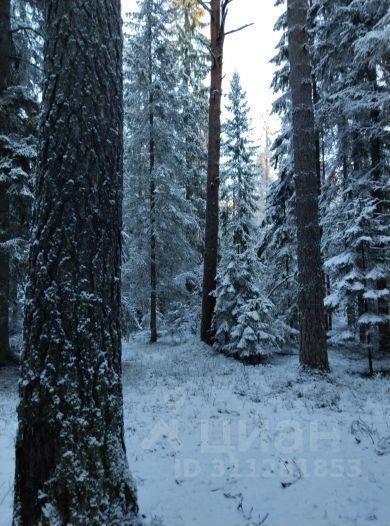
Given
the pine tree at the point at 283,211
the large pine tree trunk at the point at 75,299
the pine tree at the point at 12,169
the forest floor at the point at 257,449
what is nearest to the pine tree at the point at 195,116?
the pine tree at the point at 283,211

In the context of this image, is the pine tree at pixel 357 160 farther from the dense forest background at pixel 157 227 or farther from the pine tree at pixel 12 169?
the pine tree at pixel 12 169

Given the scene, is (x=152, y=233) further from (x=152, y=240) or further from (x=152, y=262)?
(x=152, y=262)

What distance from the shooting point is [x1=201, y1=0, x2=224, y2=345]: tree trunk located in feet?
44.0

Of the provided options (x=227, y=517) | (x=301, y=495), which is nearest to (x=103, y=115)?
(x=227, y=517)

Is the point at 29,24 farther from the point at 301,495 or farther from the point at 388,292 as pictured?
the point at 301,495

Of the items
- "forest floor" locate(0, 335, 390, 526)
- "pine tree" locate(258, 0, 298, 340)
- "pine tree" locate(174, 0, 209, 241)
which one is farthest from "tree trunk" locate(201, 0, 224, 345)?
"pine tree" locate(174, 0, 209, 241)

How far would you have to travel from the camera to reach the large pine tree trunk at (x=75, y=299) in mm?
2676

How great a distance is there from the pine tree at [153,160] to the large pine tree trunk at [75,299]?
14.7 m

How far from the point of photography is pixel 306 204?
8500 millimetres

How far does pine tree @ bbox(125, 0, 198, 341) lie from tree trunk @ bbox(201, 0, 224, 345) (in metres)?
4.28

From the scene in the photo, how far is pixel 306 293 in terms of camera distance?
827 centimetres

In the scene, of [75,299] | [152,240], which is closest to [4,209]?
[75,299]

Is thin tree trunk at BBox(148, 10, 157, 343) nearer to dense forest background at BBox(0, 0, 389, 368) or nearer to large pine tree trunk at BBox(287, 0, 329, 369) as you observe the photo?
dense forest background at BBox(0, 0, 389, 368)

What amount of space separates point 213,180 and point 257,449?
10.4 m
